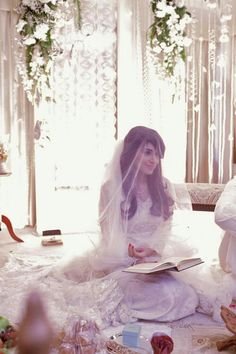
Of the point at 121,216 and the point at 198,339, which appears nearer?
the point at 198,339

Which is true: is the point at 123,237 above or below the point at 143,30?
below

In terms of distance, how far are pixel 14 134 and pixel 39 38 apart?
1192mm

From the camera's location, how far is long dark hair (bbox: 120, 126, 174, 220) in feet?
9.10

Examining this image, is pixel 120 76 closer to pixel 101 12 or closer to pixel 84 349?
pixel 101 12

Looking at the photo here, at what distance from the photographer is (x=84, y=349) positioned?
5.76 feet

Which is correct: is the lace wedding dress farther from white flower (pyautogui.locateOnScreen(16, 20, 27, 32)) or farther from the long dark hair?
white flower (pyautogui.locateOnScreen(16, 20, 27, 32))

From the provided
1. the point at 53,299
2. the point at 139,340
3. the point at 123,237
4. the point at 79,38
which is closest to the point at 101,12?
the point at 79,38

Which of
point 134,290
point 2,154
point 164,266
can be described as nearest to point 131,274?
point 134,290

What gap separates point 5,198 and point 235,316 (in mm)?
3872

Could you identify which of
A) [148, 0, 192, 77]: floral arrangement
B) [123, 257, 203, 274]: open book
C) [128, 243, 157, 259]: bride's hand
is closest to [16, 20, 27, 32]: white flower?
[148, 0, 192, 77]: floral arrangement

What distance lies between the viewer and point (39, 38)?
183 inches

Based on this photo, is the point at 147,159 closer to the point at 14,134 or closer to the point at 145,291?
the point at 145,291

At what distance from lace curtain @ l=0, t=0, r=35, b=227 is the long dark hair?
2671 millimetres

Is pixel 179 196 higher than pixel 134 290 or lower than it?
higher
